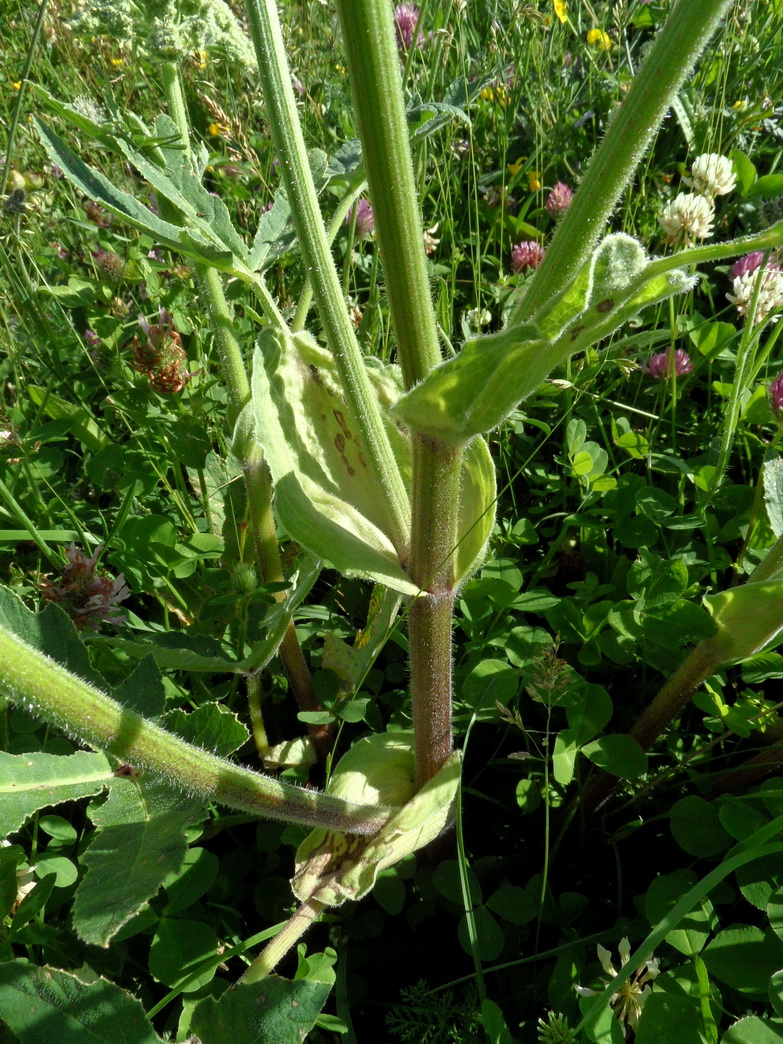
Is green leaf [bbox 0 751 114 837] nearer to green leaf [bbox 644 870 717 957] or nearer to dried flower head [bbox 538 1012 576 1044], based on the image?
dried flower head [bbox 538 1012 576 1044]

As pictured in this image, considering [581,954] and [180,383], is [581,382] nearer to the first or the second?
[180,383]

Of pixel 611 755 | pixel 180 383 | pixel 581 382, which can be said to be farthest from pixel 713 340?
pixel 180 383

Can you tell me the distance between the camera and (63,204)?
2941 mm

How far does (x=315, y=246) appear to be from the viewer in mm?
1124

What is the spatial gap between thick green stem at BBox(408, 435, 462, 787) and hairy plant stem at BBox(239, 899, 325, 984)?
11.7 inches

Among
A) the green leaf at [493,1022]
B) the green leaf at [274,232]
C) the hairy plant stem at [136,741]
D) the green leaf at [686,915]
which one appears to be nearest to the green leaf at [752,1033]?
the green leaf at [686,915]

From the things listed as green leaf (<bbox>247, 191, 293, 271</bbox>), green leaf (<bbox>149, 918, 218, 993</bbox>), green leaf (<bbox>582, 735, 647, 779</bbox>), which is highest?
green leaf (<bbox>247, 191, 293, 271</bbox>)

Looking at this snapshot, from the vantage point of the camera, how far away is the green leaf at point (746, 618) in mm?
1309

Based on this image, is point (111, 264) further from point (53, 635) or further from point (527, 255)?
point (53, 635)

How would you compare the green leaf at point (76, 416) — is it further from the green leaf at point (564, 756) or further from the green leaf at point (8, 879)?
the green leaf at point (564, 756)

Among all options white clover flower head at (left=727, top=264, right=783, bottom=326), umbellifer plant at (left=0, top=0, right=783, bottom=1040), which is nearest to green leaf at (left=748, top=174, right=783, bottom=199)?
white clover flower head at (left=727, top=264, right=783, bottom=326)

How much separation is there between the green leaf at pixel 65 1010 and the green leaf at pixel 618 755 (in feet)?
2.81

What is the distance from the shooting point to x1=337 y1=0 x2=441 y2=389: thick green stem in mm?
875

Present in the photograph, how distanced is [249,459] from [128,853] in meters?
0.75
